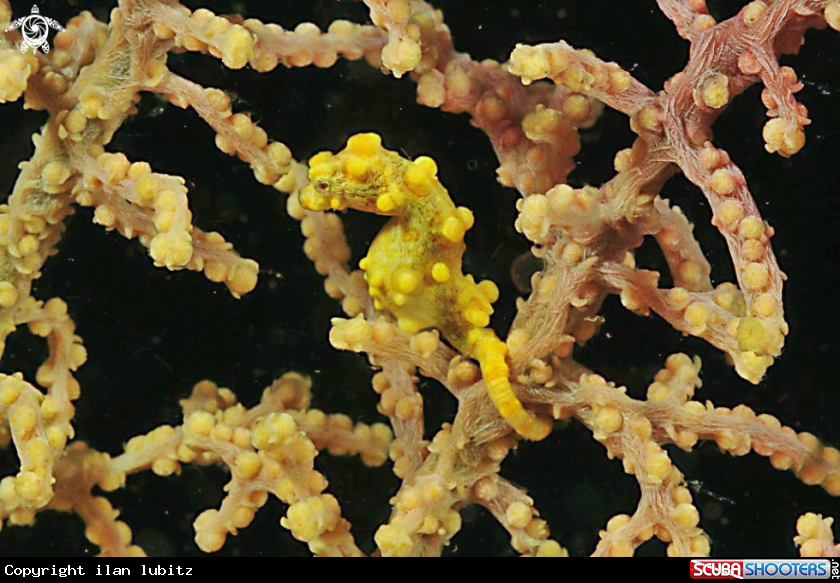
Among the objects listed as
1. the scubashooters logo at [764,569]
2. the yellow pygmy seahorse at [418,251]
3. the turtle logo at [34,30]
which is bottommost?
the scubashooters logo at [764,569]

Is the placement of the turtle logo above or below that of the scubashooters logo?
above

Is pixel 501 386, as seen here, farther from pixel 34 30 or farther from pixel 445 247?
pixel 34 30

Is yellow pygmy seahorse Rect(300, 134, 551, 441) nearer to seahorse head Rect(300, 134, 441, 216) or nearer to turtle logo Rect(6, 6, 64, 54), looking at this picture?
seahorse head Rect(300, 134, 441, 216)

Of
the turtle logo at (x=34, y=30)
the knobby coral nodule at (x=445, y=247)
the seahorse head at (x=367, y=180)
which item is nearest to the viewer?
the knobby coral nodule at (x=445, y=247)

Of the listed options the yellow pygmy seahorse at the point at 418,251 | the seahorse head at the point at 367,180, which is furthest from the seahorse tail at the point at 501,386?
the seahorse head at the point at 367,180

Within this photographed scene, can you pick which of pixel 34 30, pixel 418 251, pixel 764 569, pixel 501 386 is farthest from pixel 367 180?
pixel 764 569

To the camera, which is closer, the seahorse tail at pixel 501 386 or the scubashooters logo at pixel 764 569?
the scubashooters logo at pixel 764 569

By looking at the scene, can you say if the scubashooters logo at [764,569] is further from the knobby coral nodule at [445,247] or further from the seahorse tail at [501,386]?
the seahorse tail at [501,386]

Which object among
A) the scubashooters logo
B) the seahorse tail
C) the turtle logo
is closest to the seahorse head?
the seahorse tail

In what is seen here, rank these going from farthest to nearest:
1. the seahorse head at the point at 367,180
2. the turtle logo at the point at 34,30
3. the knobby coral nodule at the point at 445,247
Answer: the turtle logo at the point at 34,30, the seahorse head at the point at 367,180, the knobby coral nodule at the point at 445,247
